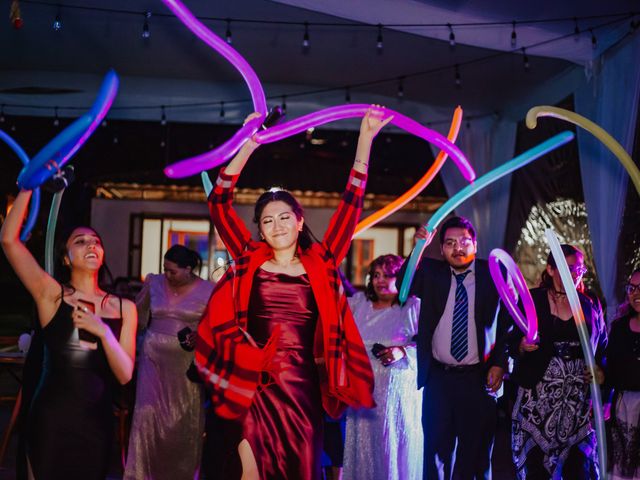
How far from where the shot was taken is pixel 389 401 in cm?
511

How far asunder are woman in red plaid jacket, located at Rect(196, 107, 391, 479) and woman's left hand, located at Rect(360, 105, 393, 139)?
7.4 inches

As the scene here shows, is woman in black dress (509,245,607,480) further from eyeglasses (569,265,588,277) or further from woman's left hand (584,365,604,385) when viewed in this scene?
eyeglasses (569,265,588,277)

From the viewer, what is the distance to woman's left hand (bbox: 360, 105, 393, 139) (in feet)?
11.3

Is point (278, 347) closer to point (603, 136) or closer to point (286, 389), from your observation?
point (286, 389)

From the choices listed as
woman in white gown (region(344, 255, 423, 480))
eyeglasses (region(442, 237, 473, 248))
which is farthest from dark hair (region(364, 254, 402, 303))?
eyeglasses (region(442, 237, 473, 248))

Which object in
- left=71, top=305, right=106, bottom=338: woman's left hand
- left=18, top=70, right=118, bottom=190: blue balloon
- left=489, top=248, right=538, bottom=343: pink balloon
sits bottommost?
left=71, top=305, right=106, bottom=338: woman's left hand

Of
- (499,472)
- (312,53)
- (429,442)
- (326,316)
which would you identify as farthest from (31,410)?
(312,53)

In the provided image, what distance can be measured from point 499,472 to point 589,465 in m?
1.69

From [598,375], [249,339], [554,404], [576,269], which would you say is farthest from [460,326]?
[249,339]

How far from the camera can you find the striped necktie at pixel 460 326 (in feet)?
14.4

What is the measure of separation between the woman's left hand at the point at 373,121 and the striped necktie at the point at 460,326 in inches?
55.4

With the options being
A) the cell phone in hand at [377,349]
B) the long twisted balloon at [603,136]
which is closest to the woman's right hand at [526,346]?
the cell phone in hand at [377,349]

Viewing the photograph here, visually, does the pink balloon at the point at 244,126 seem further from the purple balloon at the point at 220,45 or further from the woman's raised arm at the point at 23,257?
the woman's raised arm at the point at 23,257

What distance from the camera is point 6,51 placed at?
912cm
